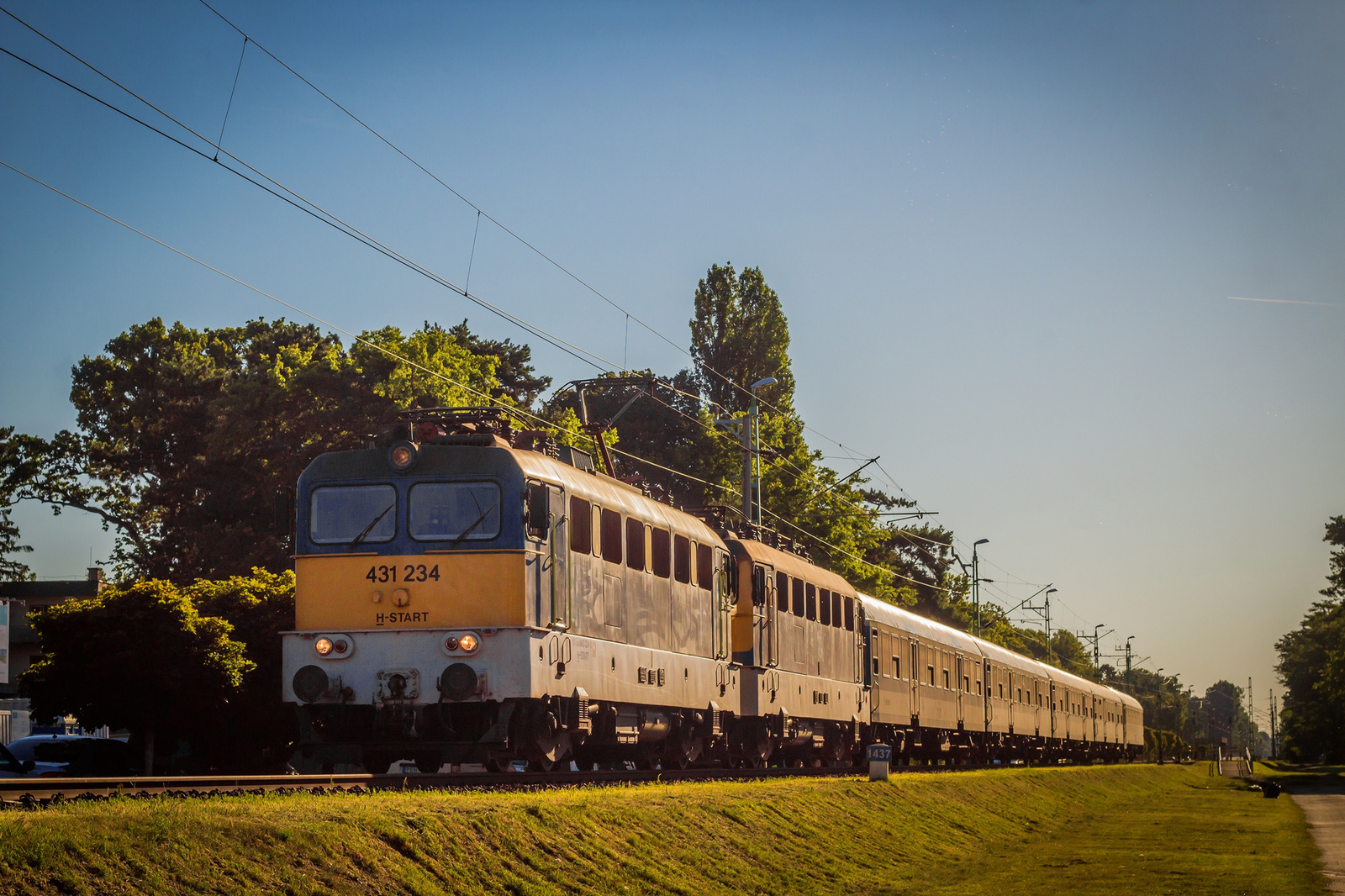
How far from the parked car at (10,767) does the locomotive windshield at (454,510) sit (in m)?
8.31

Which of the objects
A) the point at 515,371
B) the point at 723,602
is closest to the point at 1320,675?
the point at 515,371

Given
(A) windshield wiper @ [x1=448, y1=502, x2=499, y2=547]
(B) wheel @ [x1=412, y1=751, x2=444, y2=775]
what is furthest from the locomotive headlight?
(B) wheel @ [x1=412, y1=751, x2=444, y2=775]

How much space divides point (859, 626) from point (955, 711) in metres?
11.6

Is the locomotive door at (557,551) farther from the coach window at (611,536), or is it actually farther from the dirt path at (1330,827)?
the dirt path at (1330,827)

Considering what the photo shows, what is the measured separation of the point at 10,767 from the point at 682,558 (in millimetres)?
10814

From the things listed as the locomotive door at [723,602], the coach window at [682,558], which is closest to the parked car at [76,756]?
the coach window at [682,558]

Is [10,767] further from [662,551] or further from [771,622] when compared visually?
[771,622]

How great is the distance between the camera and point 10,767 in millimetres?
22281

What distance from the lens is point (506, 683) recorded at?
17.1 m

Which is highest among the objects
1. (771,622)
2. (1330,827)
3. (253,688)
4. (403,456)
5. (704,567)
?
(403,456)

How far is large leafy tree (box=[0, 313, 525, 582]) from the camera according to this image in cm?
4584

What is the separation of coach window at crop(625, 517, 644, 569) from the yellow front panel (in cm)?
360

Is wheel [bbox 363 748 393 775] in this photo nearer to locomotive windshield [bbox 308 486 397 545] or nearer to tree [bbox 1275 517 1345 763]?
locomotive windshield [bbox 308 486 397 545]

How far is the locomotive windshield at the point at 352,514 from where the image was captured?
18141mm
